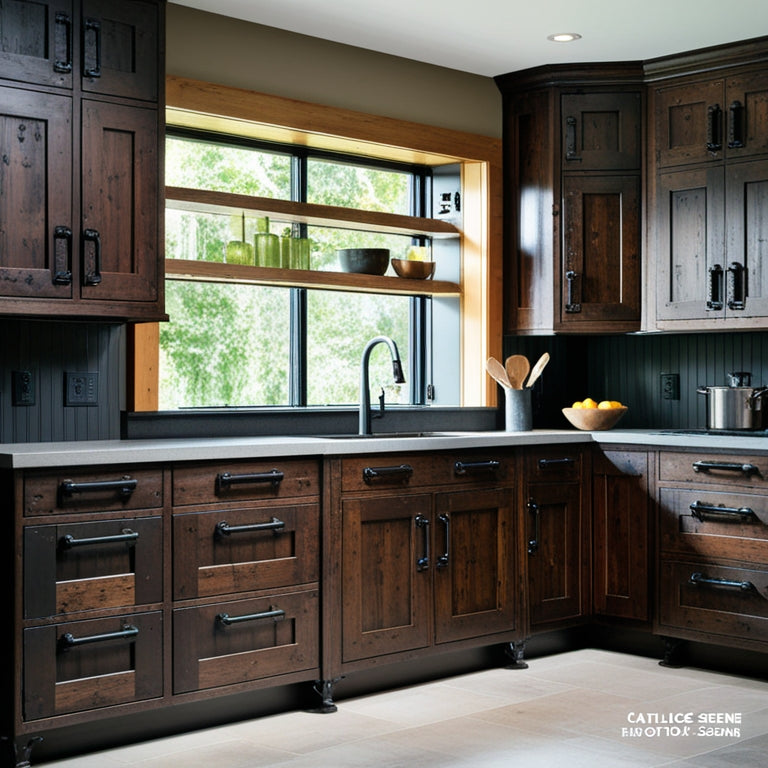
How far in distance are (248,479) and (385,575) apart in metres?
0.67

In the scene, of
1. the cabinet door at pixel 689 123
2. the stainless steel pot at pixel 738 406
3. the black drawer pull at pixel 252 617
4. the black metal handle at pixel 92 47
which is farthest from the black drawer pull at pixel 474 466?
the black metal handle at pixel 92 47

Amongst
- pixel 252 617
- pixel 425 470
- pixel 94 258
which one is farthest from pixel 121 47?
pixel 252 617

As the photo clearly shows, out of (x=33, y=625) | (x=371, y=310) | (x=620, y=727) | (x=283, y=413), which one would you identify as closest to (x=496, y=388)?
(x=371, y=310)

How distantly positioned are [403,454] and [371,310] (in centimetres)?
103

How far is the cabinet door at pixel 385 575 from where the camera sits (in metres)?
3.85

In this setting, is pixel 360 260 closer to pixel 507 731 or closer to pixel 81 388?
pixel 81 388

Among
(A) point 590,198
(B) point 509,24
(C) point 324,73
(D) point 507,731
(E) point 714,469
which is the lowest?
(D) point 507,731

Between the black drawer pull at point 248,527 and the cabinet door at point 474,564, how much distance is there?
69cm

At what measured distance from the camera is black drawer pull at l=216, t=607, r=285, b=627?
3510mm

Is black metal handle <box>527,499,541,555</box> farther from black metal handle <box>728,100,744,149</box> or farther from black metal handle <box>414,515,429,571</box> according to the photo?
black metal handle <box>728,100,744,149</box>

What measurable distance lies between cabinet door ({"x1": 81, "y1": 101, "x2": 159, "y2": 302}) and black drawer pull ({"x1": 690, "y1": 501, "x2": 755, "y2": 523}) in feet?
7.08

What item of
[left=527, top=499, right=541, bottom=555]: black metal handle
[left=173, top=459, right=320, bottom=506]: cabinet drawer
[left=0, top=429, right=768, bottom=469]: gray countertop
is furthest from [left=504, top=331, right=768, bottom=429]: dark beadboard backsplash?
[left=173, top=459, right=320, bottom=506]: cabinet drawer

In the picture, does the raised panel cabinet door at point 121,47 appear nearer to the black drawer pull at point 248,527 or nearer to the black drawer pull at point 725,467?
the black drawer pull at point 248,527

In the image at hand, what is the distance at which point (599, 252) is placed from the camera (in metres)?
4.87
